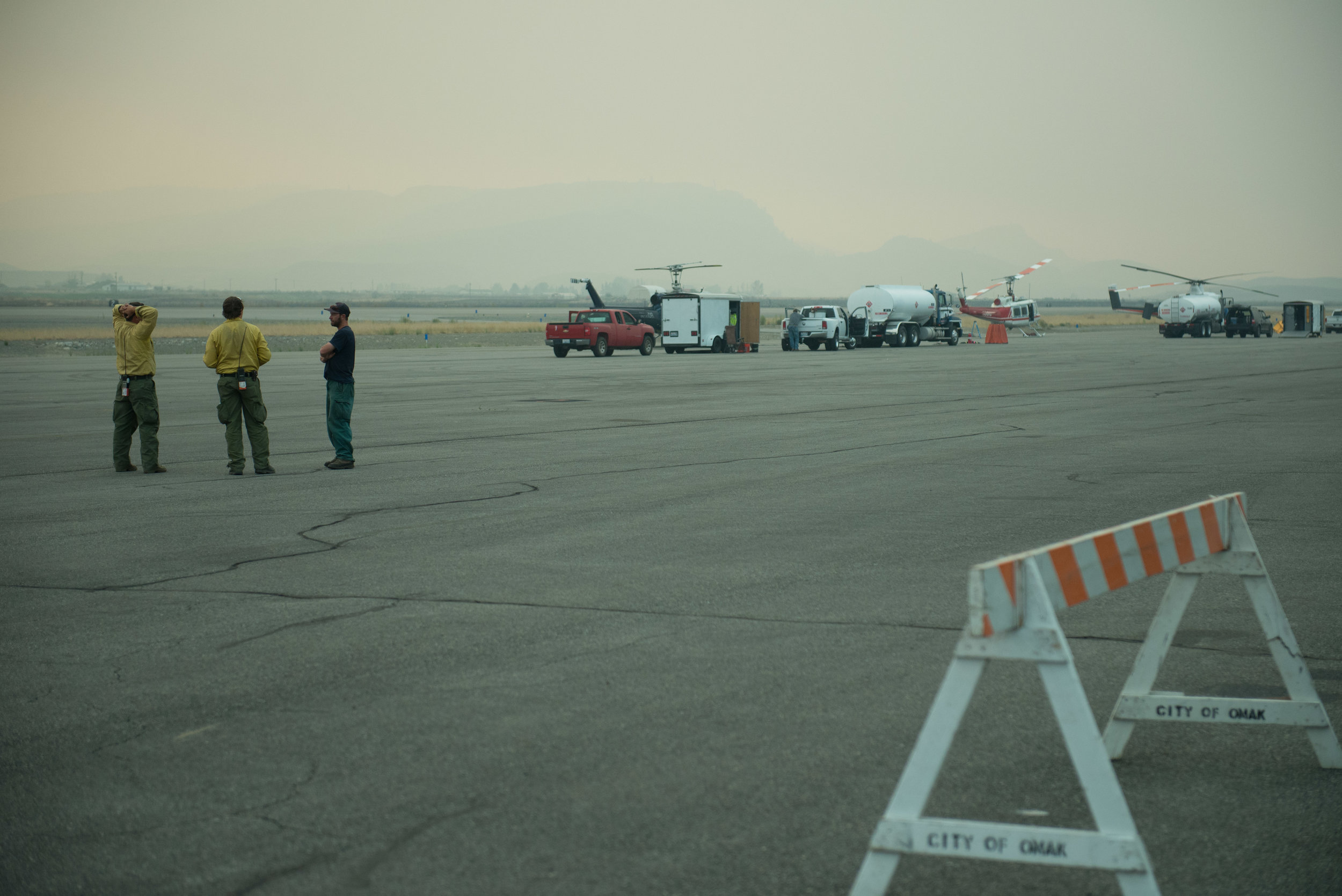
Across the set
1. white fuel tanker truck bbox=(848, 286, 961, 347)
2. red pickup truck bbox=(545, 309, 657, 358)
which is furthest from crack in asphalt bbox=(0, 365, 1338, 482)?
white fuel tanker truck bbox=(848, 286, 961, 347)

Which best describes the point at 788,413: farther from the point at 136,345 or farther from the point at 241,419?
the point at 136,345

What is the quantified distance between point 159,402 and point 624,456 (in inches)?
533

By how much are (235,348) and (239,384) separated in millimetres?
408

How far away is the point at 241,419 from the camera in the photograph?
44.6ft

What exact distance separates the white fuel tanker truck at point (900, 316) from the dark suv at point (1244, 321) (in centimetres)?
2063

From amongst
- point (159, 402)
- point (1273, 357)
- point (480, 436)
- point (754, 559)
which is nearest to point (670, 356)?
point (1273, 357)

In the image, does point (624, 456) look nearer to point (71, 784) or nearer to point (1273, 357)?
point (71, 784)

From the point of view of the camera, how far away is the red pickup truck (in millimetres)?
45031

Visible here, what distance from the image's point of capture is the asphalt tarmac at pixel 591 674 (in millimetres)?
3961

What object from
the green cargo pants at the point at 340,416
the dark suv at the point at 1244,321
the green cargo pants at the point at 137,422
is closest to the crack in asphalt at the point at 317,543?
the green cargo pants at the point at 340,416

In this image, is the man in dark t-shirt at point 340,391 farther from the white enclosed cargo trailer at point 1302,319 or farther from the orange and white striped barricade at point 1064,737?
the white enclosed cargo trailer at point 1302,319

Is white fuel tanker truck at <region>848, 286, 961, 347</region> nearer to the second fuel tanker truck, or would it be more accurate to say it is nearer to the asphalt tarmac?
the second fuel tanker truck

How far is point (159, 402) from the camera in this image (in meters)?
24.3

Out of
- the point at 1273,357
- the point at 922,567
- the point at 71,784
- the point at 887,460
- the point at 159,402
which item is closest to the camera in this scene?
the point at 71,784
